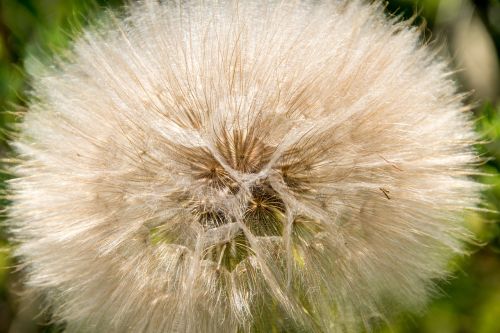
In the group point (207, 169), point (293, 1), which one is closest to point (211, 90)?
point (207, 169)

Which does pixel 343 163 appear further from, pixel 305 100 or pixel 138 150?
pixel 138 150

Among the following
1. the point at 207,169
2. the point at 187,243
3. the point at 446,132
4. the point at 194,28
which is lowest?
the point at 187,243

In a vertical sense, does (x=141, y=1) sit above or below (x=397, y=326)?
above

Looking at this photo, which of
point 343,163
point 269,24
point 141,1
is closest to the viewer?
point 343,163

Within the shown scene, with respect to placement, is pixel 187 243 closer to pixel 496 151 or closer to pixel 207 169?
pixel 207 169

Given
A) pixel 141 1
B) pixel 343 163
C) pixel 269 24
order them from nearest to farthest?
pixel 343 163 → pixel 269 24 → pixel 141 1

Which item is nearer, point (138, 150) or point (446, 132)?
point (138, 150)
